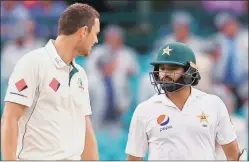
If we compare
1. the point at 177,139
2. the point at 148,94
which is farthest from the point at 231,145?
Answer: the point at 148,94

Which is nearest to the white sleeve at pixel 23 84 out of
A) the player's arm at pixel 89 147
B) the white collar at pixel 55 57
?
the white collar at pixel 55 57

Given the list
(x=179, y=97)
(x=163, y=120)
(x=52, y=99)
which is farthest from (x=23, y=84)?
(x=179, y=97)

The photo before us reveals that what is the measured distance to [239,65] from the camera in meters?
12.3

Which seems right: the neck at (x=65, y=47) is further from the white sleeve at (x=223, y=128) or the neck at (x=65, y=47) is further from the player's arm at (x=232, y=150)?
the player's arm at (x=232, y=150)

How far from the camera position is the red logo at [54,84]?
18.5 ft

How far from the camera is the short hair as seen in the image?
578 centimetres

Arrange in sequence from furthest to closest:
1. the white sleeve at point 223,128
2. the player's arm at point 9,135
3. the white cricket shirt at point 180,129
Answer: the white sleeve at point 223,128, the white cricket shirt at point 180,129, the player's arm at point 9,135

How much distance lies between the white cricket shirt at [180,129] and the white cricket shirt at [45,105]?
0.45 m

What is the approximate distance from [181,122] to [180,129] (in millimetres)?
50

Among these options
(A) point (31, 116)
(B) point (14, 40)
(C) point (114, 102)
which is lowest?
(C) point (114, 102)

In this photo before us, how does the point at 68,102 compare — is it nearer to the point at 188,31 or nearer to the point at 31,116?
the point at 31,116

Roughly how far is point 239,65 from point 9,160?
7307 mm

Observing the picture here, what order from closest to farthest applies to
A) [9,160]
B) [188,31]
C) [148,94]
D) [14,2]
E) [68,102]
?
[9,160] < [68,102] < [148,94] < [188,31] < [14,2]

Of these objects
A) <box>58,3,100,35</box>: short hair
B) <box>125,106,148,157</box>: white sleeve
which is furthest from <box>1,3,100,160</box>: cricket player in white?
<box>125,106,148,157</box>: white sleeve
